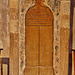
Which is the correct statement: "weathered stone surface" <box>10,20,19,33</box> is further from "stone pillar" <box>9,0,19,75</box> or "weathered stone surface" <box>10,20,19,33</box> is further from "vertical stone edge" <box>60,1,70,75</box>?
"vertical stone edge" <box>60,1,70,75</box>

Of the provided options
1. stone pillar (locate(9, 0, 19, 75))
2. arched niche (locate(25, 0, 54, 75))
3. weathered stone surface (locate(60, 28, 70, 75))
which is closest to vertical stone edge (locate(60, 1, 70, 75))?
weathered stone surface (locate(60, 28, 70, 75))

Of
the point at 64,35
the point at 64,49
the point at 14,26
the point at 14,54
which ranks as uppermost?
the point at 14,26

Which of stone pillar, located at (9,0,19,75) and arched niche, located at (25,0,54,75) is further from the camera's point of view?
arched niche, located at (25,0,54,75)

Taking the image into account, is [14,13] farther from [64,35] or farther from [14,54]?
[64,35]

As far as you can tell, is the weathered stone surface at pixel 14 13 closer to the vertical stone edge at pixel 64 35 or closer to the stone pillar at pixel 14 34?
the stone pillar at pixel 14 34

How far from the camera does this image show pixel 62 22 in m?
6.14

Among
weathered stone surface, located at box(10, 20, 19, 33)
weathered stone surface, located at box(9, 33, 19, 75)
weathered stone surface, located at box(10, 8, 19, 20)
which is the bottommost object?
weathered stone surface, located at box(9, 33, 19, 75)

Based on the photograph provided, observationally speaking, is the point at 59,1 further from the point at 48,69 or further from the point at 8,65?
the point at 8,65

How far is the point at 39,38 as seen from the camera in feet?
20.2

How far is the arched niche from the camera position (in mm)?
6156

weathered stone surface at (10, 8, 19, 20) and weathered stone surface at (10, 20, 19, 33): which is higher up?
weathered stone surface at (10, 8, 19, 20)

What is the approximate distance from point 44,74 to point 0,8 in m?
5.27

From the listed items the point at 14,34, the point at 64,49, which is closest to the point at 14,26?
the point at 14,34

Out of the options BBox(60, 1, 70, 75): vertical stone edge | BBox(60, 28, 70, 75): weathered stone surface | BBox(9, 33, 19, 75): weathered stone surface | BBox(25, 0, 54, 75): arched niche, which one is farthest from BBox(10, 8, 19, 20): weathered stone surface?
BBox(60, 28, 70, 75): weathered stone surface
